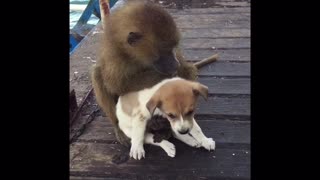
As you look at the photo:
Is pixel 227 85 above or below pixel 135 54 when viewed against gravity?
below

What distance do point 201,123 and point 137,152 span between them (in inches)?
15.6

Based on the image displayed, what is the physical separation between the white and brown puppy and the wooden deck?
0.14 ft

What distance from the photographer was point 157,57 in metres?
2.00

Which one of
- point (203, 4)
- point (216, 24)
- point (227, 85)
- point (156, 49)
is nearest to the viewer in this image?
point (156, 49)

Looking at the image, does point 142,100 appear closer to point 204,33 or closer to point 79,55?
point 79,55

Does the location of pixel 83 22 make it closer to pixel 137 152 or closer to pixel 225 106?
pixel 225 106

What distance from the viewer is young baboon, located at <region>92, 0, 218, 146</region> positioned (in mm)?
1956

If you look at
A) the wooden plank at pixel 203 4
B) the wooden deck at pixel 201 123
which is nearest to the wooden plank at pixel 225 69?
the wooden deck at pixel 201 123

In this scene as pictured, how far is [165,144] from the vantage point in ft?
6.77

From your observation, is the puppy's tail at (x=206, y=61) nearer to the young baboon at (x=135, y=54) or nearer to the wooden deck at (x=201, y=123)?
the wooden deck at (x=201, y=123)

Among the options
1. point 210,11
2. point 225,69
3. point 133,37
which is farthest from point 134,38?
point 210,11

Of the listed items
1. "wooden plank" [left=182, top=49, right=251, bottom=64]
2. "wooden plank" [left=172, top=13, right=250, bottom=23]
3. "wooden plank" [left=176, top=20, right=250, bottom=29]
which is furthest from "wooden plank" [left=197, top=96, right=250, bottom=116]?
"wooden plank" [left=172, top=13, right=250, bottom=23]
